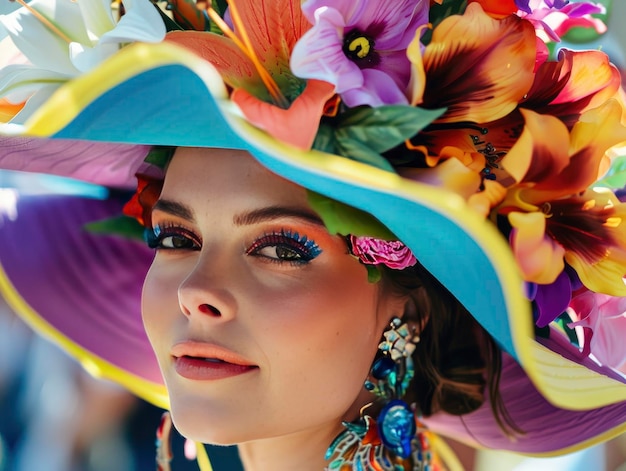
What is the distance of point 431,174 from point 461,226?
0.39 feet

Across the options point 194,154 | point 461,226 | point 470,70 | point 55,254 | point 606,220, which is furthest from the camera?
point 55,254

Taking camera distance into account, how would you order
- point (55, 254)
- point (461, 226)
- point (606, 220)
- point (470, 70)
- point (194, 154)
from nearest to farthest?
point (461, 226) → point (470, 70) → point (606, 220) → point (194, 154) → point (55, 254)

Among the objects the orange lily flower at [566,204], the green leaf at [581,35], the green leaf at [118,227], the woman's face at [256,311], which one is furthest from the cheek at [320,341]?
the green leaf at [118,227]

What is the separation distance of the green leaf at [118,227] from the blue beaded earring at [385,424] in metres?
0.72

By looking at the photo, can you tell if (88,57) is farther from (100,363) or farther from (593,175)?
(100,363)

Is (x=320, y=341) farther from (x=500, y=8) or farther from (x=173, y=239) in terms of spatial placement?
(x=500, y=8)

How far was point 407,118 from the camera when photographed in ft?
2.81

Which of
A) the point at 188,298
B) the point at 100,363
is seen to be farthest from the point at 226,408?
the point at 100,363

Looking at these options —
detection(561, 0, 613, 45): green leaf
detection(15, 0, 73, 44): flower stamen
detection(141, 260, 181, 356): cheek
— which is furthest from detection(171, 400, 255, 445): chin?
detection(561, 0, 613, 45): green leaf

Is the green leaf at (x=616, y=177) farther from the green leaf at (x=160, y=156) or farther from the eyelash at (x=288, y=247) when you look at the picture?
the green leaf at (x=160, y=156)

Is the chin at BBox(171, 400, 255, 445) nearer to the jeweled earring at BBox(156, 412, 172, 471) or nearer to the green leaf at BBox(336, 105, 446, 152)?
the green leaf at BBox(336, 105, 446, 152)

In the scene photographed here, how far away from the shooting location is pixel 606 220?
1.05 metres

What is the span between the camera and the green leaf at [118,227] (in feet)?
5.75

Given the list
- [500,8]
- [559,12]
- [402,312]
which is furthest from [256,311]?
[559,12]
